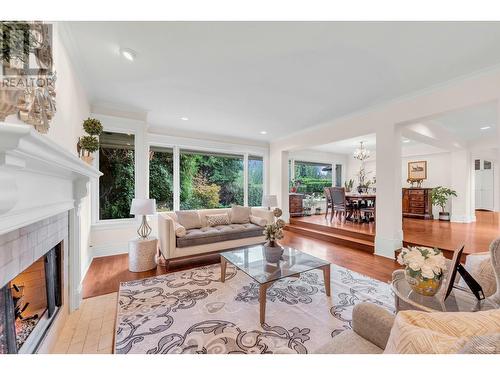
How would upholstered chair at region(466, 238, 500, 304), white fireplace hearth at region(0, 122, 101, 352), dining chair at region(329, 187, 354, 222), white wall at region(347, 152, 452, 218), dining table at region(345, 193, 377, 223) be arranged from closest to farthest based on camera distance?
white fireplace hearth at region(0, 122, 101, 352) → upholstered chair at region(466, 238, 500, 304) → dining table at region(345, 193, 377, 223) → dining chair at region(329, 187, 354, 222) → white wall at region(347, 152, 452, 218)

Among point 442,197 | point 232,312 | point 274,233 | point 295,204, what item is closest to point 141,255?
point 232,312

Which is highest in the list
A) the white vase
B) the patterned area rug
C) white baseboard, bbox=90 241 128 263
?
the white vase

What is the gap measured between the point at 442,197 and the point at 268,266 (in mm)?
6516

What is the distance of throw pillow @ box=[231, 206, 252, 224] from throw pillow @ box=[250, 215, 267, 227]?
0.30 feet

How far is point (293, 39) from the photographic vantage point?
2.09 metres

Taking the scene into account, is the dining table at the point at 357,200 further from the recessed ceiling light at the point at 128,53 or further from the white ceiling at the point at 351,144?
the recessed ceiling light at the point at 128,53

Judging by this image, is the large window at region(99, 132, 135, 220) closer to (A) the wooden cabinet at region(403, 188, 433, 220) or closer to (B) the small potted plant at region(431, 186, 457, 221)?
(B) the small potted plant at region(431, 186, 457, 221)

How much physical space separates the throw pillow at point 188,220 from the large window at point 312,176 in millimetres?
5107

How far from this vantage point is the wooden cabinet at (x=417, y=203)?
22.5 feet

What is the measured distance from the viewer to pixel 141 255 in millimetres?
3162

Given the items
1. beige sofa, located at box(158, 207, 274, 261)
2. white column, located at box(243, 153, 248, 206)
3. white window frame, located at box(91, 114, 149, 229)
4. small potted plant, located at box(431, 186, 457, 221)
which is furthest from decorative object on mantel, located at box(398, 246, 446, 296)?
small potted plant, located at box(431, 186, 457, 221)

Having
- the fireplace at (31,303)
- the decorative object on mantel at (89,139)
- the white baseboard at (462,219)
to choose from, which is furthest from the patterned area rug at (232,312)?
the white baseboard at (462,219)

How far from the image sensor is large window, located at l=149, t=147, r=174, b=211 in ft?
16.2

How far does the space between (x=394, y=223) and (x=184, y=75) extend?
393cm
